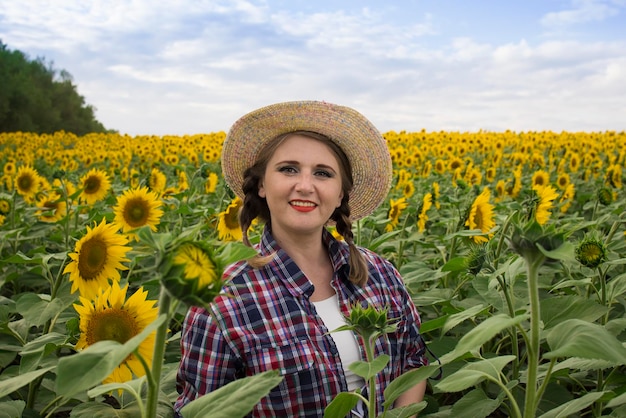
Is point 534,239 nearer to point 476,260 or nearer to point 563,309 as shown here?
point 563,309

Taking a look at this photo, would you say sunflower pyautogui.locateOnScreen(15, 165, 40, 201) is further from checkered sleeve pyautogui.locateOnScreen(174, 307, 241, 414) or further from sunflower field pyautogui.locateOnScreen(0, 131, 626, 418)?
checkered sleeve pyautogui.locateOnScreen(174, 307, 241, 414)

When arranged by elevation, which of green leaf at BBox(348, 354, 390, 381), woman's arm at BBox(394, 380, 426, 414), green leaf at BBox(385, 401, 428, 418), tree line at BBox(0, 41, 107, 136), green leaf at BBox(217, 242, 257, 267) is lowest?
woman's arm at BBox(394, 380, 426, 414)

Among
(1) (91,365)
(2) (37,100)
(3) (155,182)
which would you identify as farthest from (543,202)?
(2) (37,100)

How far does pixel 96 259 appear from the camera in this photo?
2430 millimetres

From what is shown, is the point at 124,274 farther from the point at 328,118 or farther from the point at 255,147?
the point at 328,118

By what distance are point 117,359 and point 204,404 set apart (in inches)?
11.1

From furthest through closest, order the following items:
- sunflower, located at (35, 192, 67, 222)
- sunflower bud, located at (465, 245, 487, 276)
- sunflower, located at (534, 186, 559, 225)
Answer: sunflower, located at (35, 192, 67, 222) < sunflower, located at (534, 186, 559, 225) < sunflower bud, located at (465, 245, 487, 276)

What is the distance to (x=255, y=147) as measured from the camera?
8.33 feet

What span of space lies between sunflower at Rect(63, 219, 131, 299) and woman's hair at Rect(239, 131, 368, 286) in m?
0.45

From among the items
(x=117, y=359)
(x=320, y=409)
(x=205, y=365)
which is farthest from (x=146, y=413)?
(x=320, y=409)

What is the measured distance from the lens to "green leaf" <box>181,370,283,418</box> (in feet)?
3.49

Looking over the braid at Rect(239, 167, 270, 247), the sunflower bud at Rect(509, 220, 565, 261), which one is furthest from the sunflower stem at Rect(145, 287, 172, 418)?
the braid at Rect(239, 167, 270, 247)

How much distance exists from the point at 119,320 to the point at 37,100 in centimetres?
3457

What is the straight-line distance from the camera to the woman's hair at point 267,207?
232 centimetres
